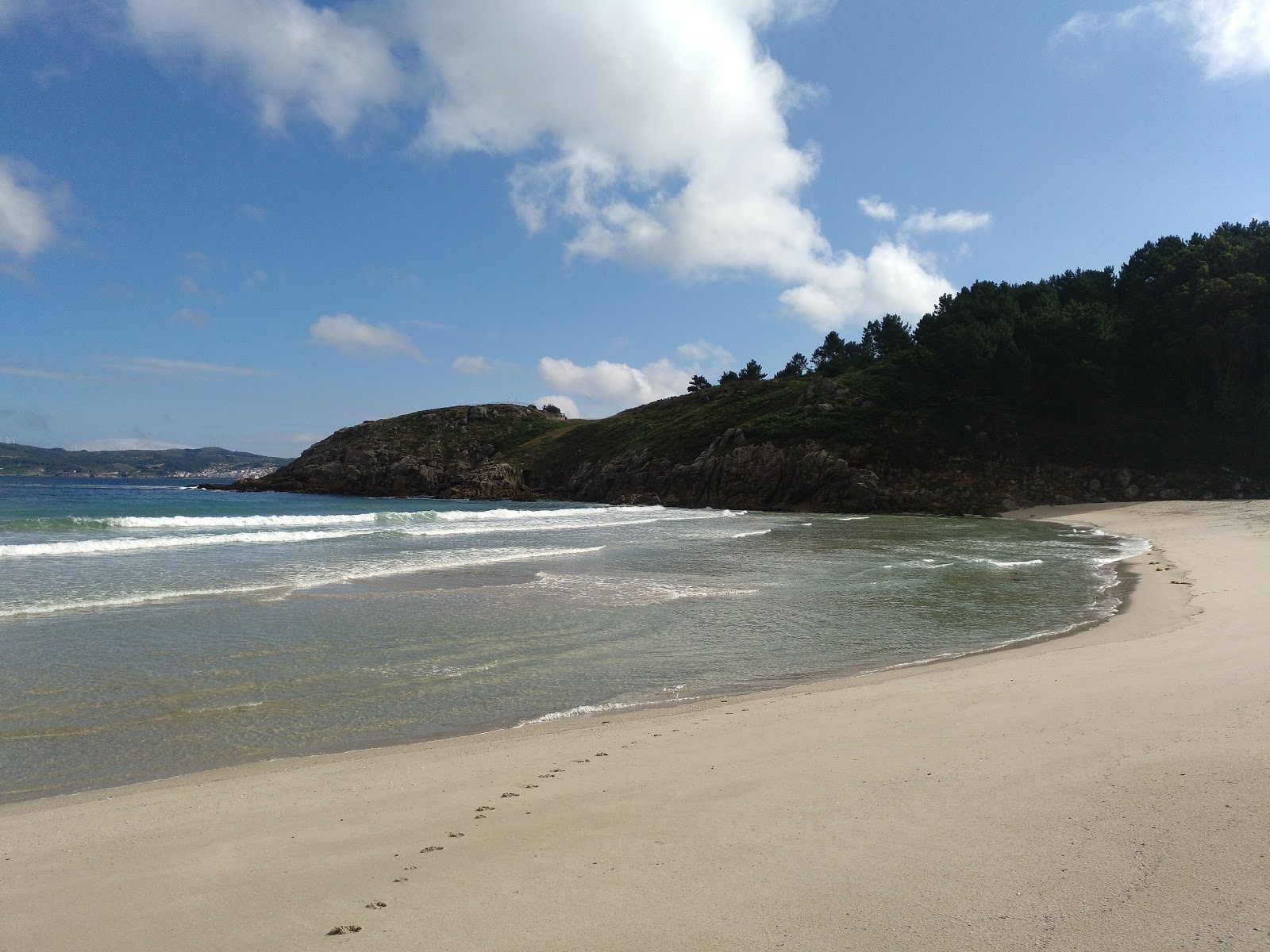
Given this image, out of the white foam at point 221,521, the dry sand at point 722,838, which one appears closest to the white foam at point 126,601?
the dry sand at point 722,838

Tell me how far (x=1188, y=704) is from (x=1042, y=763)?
232 cm

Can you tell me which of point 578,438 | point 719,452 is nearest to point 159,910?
point 719,452

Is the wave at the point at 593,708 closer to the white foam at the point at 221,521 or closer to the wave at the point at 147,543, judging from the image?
the wave at the point at 147,543

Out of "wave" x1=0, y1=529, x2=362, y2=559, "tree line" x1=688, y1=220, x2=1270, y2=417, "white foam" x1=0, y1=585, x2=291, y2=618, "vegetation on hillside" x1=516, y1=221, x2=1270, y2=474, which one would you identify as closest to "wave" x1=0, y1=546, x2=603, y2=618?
"white foam" x1=0, y1=585, x2=291, y2=618

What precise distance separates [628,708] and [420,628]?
524 cm

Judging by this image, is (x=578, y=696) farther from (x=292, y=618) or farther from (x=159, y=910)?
(x=292, y=618)

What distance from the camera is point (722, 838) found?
409 centimetres

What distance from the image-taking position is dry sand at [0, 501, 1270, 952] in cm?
317

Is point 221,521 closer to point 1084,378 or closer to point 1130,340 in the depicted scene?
point 1084,378

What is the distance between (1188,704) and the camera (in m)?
6.22

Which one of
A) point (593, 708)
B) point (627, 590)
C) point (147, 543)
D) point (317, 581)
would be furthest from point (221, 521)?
point (593, 708)

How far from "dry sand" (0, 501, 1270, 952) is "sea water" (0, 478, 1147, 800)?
3.87 feet

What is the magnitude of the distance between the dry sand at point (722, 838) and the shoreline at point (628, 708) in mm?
163

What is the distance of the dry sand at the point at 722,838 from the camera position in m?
3.17
